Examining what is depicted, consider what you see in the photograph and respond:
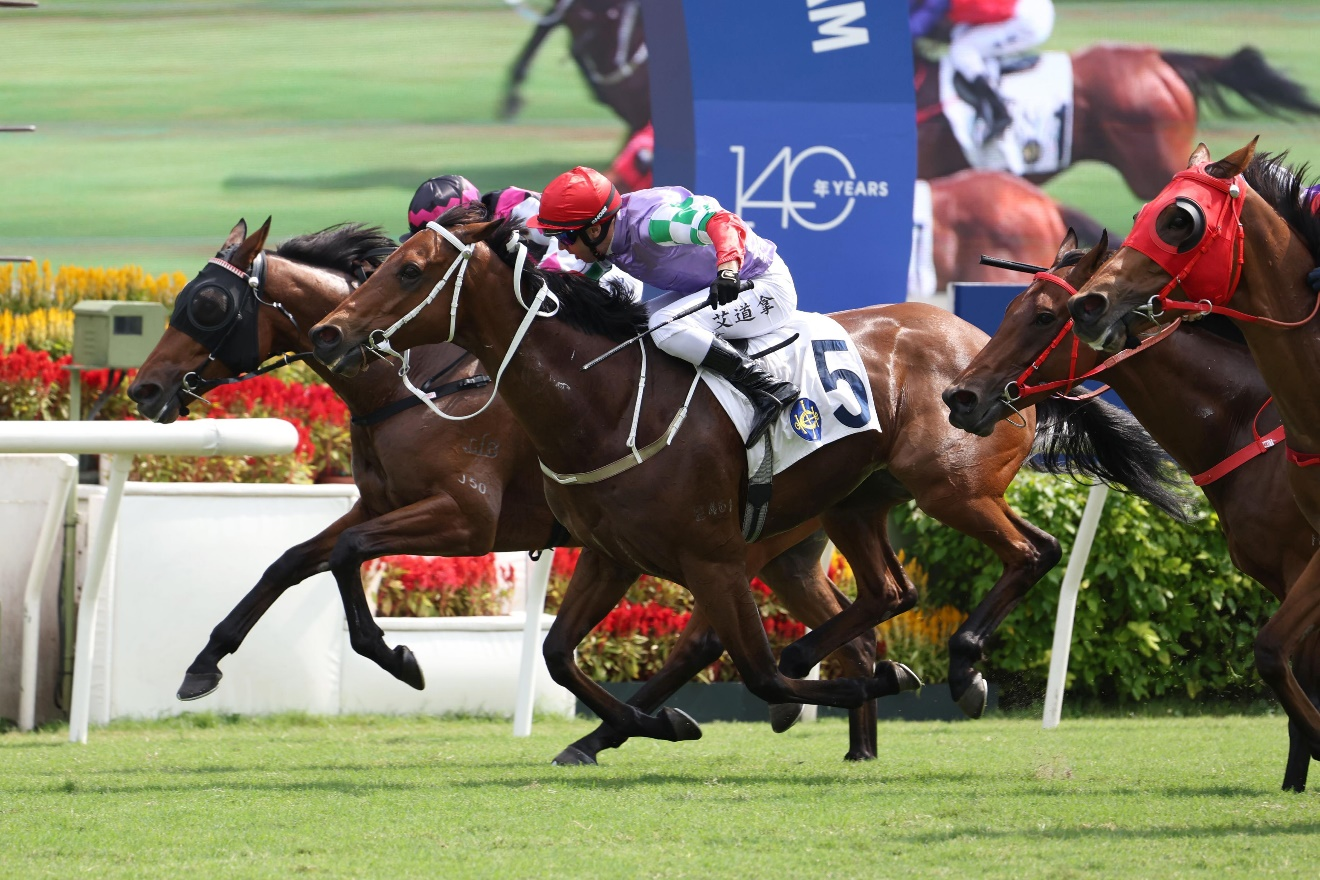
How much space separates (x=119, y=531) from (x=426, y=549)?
2006 millimetres

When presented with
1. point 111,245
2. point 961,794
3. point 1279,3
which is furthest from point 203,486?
point 1279,3

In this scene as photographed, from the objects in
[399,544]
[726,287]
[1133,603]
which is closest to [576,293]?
[726,287]

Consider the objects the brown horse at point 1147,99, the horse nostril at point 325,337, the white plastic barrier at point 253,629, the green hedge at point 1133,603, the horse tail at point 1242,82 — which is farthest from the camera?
the horse tail at point 1242,82

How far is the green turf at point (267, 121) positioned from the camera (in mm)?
16344

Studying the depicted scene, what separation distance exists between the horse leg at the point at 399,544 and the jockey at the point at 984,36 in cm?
1205

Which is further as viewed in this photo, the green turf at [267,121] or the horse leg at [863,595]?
the green turf at [267,121]

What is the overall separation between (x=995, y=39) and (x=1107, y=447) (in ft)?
39.4

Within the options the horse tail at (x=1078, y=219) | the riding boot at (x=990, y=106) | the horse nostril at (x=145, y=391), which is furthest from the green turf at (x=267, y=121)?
the horse nostril at (x=145, y=391)

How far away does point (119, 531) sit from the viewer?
7.55 metres

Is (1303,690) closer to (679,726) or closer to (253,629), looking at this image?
(679,726)

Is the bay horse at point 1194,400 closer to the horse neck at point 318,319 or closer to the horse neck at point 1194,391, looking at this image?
the horse neck at point 1194,391

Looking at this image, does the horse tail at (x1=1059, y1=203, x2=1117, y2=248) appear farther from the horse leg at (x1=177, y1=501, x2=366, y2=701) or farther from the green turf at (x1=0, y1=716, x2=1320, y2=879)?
the horse leg at (x1=177, y1=501, x2=366, y2=701)

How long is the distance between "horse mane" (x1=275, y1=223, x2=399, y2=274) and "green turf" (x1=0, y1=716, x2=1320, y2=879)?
186cm

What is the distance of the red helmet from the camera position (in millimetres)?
5406
